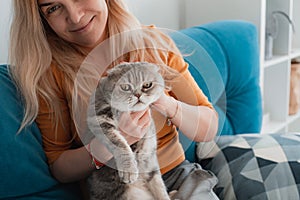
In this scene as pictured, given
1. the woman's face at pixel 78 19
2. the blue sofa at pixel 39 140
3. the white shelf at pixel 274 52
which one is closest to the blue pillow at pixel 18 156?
the blue sofa at pixel 39 140

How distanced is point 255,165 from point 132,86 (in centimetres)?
58

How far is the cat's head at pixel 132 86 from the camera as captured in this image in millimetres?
568

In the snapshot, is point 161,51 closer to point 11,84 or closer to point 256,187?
point 11,84

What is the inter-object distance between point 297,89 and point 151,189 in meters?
1.55

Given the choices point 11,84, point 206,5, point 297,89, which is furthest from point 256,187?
point 297,89

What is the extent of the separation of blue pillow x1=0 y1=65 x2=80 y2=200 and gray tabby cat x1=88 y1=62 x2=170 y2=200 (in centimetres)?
16

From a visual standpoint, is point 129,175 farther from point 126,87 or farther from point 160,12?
point 160,12

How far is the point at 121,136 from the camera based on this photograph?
61 centimetres

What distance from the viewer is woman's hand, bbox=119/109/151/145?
0.59 m

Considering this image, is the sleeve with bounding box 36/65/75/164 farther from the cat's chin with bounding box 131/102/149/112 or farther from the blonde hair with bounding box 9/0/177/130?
the cat's chin with bounding box 131/102/149/112

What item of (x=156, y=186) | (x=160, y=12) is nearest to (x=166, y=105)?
(x=156, y=186)

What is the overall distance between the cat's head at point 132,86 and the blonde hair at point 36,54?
201 millimetres

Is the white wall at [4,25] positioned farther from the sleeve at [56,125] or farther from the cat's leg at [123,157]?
the cat's leg at [123,157]

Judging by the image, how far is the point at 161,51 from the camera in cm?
69
